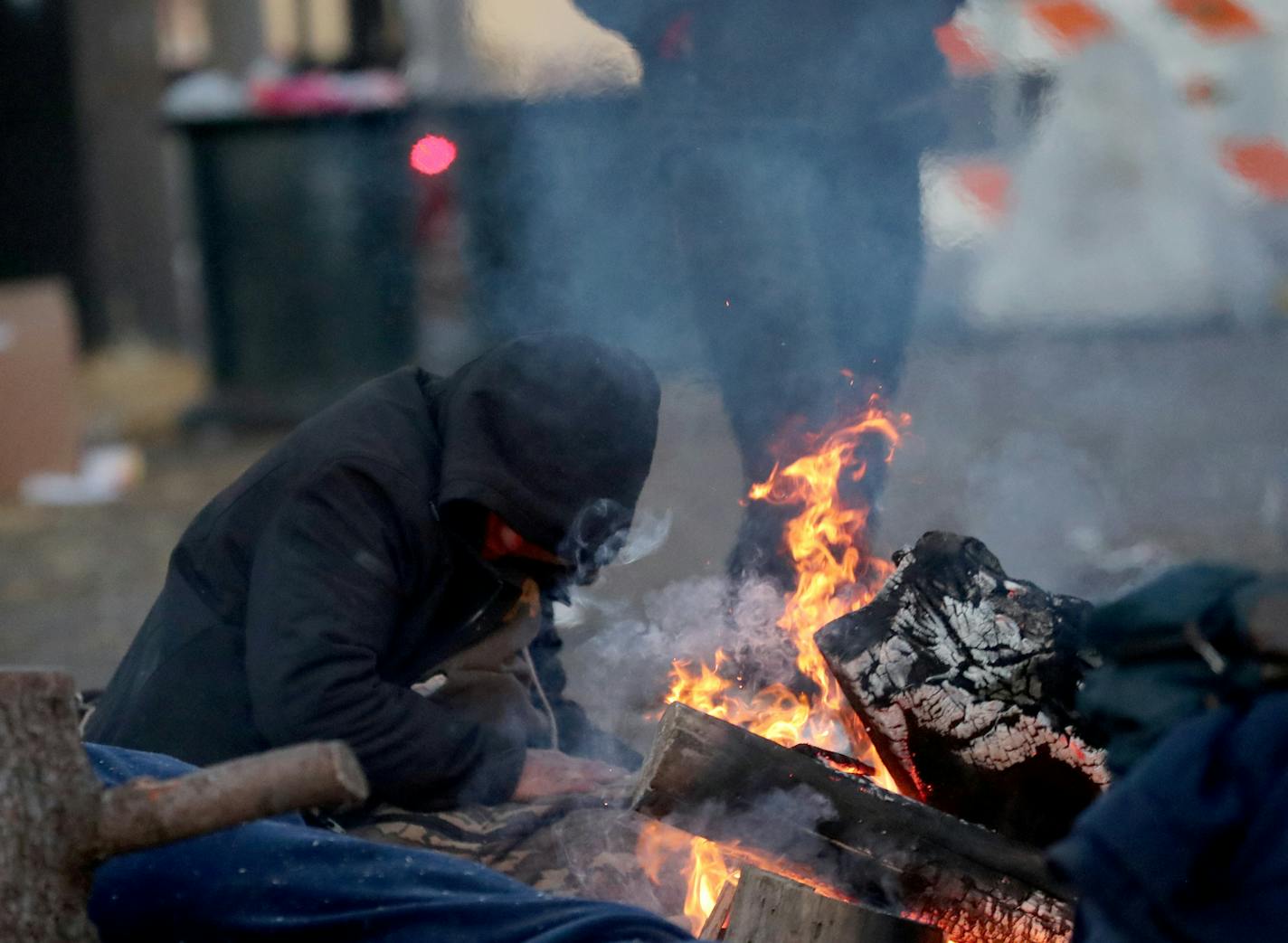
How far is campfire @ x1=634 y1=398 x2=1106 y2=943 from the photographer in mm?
1948

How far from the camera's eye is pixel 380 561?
213cm

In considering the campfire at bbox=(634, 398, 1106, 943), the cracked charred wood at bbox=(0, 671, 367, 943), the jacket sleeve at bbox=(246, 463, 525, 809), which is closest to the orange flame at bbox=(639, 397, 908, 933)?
the campfire at bbox=(634, 398, 1106, 943)

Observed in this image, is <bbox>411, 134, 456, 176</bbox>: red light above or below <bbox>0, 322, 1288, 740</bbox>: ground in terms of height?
above

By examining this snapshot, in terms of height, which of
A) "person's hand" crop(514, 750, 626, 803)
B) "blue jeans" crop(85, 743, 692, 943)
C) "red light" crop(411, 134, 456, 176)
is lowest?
"person's hand" crop(514, 750, 626, 803)

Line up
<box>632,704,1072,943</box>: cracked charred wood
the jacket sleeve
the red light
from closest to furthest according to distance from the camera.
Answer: <box>632,704,1072,943</box>: cracked charred wood → the jacket sleeve → the red light

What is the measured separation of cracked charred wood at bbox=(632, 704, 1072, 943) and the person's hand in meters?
0.36

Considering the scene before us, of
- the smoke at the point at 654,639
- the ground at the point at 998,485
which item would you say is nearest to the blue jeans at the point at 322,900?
the smoke at the point at 654,639

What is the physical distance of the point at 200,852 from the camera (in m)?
1.77

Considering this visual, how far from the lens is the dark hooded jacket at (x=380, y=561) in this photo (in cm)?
211

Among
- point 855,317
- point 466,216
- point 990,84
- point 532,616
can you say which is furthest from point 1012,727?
point 466,216

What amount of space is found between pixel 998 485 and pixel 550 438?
7.00 ft

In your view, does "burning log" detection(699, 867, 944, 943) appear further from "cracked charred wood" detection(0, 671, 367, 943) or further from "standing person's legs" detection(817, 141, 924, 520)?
"standing person's legs" detection(817, 141, 924, 520)

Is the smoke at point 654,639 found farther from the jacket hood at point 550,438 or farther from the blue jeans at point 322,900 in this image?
the blue jeans at point 322,900

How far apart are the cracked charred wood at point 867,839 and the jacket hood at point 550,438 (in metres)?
0.38
